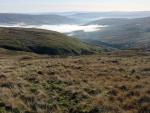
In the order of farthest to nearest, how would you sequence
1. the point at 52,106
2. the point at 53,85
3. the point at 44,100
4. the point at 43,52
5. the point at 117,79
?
the point at 43,52 < the point at 117,79 < the point at 53,85 < the point at 44,100 < the point at 52,106

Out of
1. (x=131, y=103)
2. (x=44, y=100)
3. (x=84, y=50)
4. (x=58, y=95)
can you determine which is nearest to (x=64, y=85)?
(x=58, y=95)

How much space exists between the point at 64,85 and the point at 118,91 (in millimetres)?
4088

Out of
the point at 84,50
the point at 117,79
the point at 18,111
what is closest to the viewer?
the point at 18,111

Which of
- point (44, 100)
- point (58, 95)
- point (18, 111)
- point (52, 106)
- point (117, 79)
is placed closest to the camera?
point (18, 111)

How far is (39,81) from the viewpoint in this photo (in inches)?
808

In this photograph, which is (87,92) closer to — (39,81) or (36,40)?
(39,81)

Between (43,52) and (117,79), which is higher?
(117,79)

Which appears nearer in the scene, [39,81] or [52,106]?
[52,106]

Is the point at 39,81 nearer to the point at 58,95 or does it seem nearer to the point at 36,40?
the point at 58,95

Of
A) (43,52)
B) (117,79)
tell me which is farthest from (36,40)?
(117,79)

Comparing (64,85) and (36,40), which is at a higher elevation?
(64,85)

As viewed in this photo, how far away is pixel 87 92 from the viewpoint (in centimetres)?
1712

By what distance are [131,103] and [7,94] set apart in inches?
231

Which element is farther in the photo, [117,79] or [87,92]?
[117,79]
